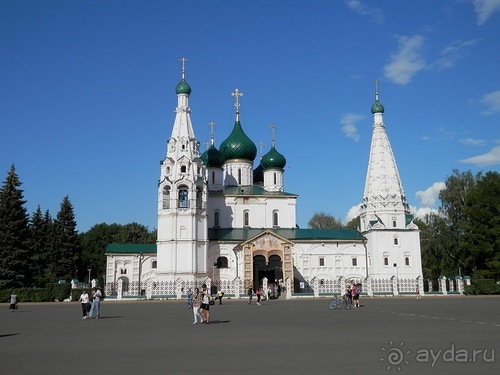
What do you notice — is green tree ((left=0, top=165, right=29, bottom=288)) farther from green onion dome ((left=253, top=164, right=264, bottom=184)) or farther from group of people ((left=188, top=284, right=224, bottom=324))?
group of people ((left=188, top=284, right=224, bottom=324))

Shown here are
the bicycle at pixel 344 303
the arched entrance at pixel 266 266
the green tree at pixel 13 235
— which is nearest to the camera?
the bicycle at pixel 344 303

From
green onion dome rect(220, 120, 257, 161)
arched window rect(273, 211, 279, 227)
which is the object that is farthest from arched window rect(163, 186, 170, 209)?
arched window rect(273, 211, 279, 227)

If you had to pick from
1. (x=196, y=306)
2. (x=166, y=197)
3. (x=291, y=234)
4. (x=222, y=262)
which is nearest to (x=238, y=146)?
(x=291, y=234)

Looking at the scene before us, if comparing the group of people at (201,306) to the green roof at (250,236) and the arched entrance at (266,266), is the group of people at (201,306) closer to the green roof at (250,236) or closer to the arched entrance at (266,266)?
the arched entrance at (266,266)

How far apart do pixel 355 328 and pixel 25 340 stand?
915 centimetres

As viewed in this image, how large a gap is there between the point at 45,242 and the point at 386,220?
120 ft

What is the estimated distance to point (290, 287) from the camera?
43156mm

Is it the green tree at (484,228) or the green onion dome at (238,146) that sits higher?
the green onion dome at (238,146)

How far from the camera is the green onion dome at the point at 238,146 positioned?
184 ft

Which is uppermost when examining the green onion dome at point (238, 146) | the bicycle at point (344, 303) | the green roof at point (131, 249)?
the green onion dome at point (238, 146)

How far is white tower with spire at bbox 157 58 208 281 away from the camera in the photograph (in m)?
46.1

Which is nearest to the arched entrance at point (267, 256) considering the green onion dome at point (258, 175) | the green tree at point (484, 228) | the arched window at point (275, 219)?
the arched window at point (275, 219)

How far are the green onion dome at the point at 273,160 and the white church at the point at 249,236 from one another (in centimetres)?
11

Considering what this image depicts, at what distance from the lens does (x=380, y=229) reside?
50.3 metres
